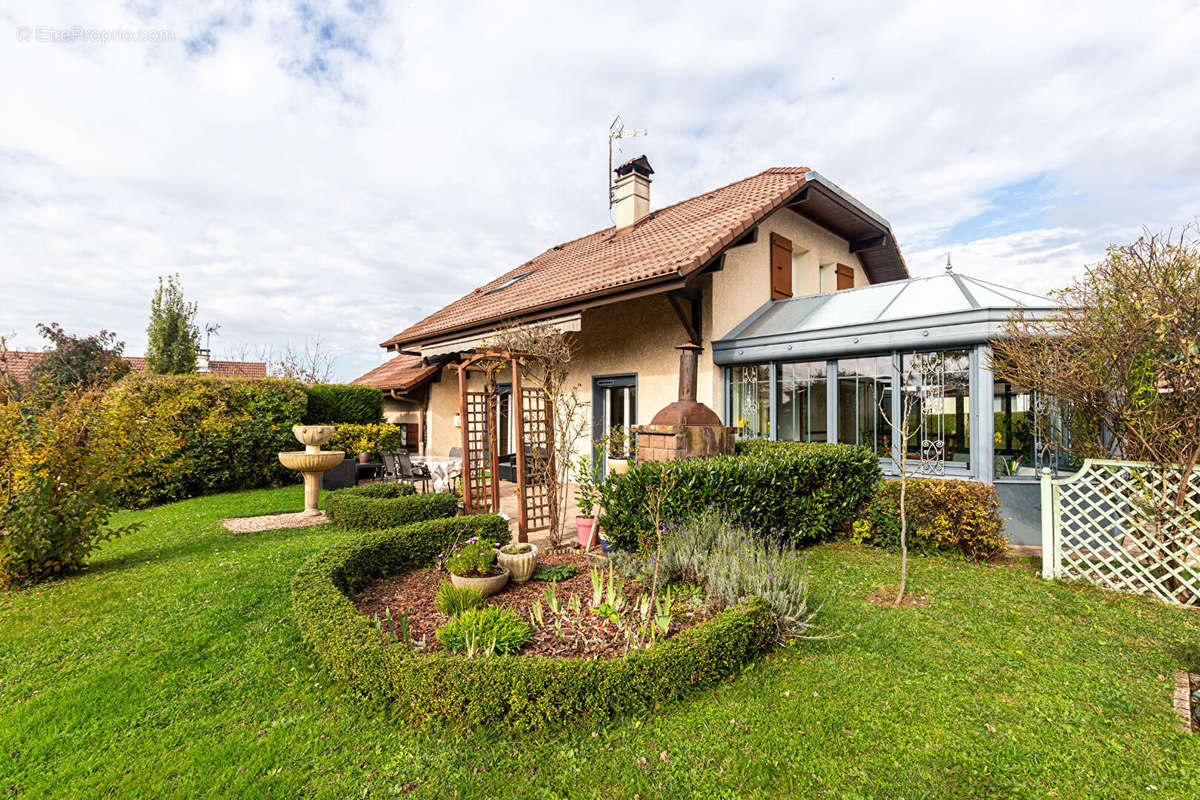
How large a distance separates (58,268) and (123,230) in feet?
14.3

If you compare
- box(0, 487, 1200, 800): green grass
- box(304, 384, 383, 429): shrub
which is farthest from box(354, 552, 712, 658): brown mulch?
box(304, 384, 383, 429): shrub

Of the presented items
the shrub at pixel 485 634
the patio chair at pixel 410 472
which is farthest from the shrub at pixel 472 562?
the patio chair at pixel 410 472

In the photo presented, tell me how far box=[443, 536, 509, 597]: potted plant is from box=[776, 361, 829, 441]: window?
19.1 ft


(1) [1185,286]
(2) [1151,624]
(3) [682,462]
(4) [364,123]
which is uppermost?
(4) [364,123]

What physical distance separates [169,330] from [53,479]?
1619 centimetres

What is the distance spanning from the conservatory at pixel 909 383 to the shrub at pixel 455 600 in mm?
5129

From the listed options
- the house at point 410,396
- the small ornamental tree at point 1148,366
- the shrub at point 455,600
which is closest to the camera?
the shrub at point 455,600

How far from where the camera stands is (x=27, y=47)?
17.6ft

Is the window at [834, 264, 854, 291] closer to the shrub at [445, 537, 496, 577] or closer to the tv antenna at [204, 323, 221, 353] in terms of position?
the shrub at [445, 537, 496, 577]

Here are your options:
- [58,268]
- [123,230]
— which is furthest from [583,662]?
[58,268]

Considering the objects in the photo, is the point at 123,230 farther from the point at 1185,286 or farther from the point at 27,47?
the point at 1185,286

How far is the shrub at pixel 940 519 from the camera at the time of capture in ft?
18.3

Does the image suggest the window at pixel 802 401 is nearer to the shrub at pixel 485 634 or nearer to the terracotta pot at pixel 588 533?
the terracotta pot at pixel 588 533

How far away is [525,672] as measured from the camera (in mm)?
2680
